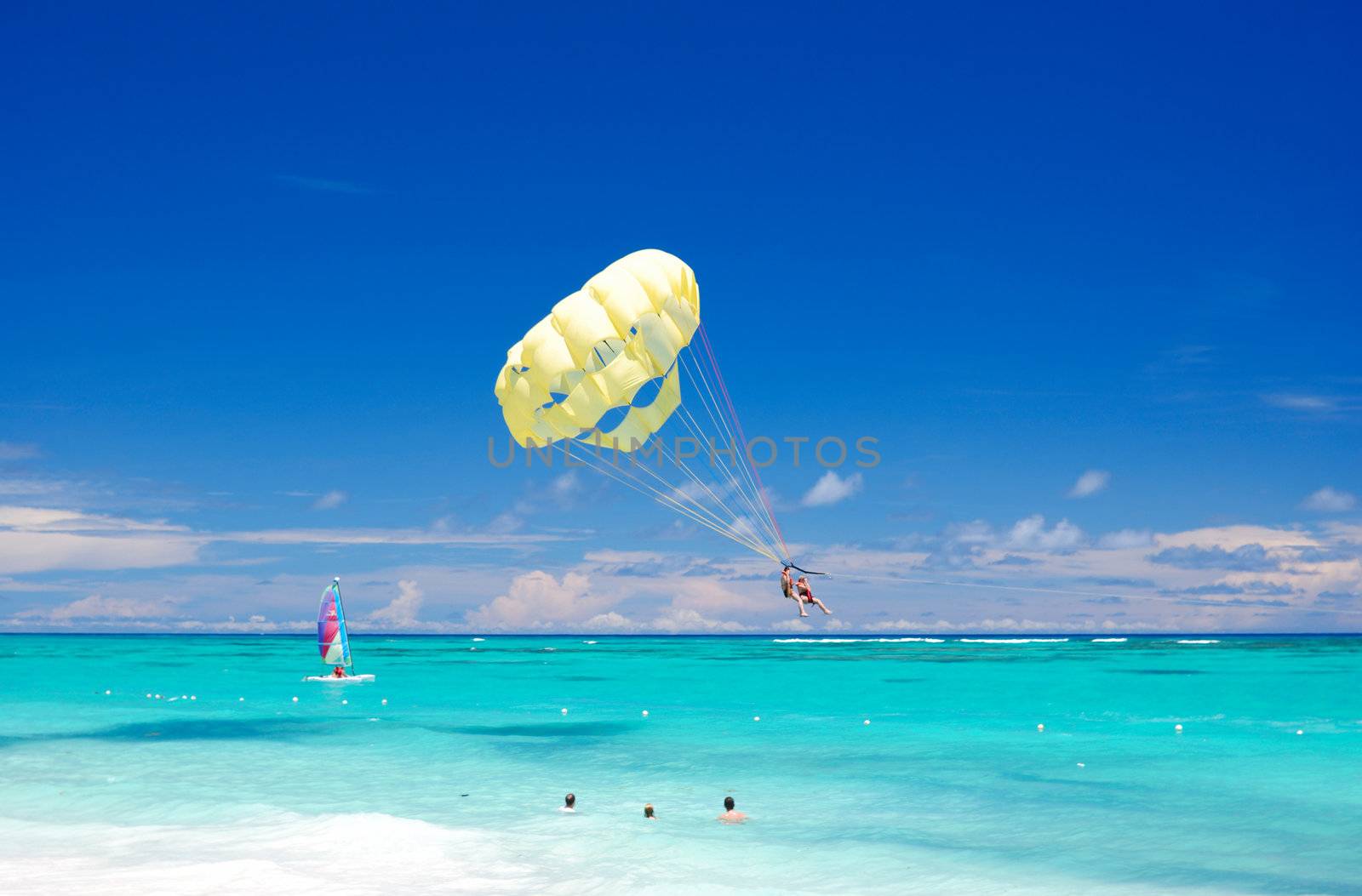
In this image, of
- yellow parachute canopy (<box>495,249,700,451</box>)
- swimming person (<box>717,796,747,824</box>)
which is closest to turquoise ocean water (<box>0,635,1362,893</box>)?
swimming person (<box>717,796,747,824</box>)

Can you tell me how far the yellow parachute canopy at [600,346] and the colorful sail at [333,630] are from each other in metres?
27.3

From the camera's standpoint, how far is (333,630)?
4934cm

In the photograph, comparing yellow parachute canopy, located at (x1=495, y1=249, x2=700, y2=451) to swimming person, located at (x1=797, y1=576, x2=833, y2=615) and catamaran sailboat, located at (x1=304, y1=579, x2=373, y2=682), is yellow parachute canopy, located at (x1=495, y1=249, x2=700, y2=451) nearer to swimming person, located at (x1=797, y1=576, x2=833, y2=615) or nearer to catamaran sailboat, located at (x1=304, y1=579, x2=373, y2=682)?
swimming person, located at (x1=797, y1=576, x2=833, y2=615)

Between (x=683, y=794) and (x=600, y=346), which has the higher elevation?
(x=600, y=346)

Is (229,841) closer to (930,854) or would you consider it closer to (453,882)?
(453,882)

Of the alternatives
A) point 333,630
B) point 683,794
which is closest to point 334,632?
point 333,630

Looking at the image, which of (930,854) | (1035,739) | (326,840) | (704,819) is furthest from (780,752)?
(326,840)

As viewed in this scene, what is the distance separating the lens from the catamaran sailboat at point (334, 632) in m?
47.1

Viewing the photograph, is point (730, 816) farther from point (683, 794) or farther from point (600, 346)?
point (600, 346)

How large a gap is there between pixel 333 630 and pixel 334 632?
0.39 ft

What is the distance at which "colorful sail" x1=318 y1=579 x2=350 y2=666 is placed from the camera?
47.0 metres

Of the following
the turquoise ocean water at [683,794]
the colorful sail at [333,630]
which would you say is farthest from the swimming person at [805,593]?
the colorful sail at [333,630]

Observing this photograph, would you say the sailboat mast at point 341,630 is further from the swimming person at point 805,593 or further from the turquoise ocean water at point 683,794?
the swimming person at point 805,593

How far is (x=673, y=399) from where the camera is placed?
22.6m
